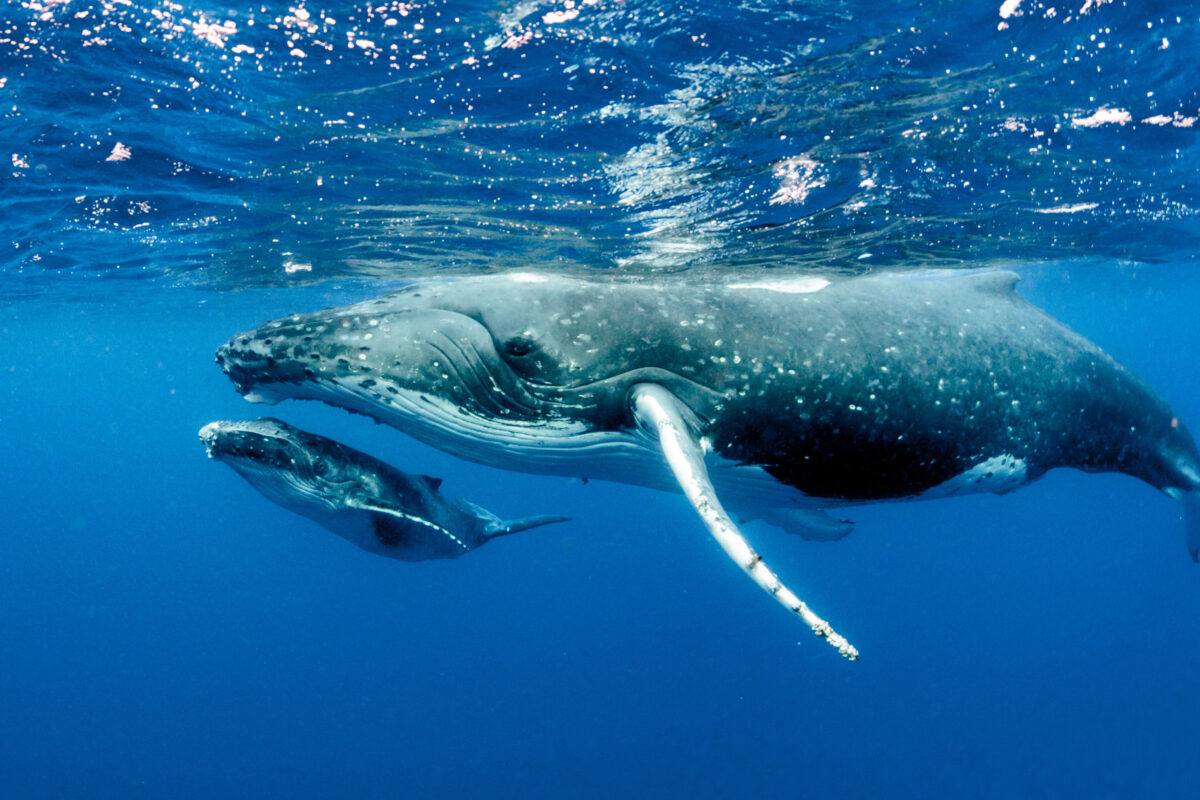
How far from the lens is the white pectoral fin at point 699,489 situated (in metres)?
3.25

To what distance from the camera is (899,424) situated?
5328 mm

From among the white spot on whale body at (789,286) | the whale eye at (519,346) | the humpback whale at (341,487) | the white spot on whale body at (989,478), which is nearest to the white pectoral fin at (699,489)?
the whale eye at (519,346)

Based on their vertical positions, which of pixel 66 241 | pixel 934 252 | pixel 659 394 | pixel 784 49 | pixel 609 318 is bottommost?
pixel 934 252

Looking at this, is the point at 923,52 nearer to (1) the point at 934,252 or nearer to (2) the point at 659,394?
(2) the point at 659,394

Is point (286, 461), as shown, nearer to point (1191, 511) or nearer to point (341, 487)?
point (341, 487)

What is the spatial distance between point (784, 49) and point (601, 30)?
79.5 inches

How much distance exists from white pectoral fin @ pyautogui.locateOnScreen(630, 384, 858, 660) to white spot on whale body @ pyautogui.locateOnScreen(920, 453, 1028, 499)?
2570mm

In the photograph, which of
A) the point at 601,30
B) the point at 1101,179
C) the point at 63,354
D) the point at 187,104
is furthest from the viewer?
the point at 63,354

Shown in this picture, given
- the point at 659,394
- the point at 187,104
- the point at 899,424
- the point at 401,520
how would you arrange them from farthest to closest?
the point at 187,104
the point at 899,424
the point at 659,394
the point at 401,520

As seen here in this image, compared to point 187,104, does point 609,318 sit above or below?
below

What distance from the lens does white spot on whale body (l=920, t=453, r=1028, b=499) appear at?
19.5 feet

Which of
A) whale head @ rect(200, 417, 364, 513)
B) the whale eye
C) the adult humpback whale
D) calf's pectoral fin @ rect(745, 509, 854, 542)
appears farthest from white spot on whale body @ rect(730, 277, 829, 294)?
whale head @ rect(200, 417, 364, 513)

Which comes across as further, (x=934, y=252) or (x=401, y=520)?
(x=934, y=252)

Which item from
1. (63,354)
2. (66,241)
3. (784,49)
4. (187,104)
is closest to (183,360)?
(63,354)
